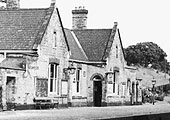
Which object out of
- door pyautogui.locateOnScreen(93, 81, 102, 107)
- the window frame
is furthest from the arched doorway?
the window frame

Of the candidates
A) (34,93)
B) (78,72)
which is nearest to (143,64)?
(78,72)

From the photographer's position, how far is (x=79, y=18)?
49562 millimetres

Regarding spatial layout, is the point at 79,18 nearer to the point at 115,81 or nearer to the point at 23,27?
the point at 115,81

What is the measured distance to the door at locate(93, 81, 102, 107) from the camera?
1722 inches

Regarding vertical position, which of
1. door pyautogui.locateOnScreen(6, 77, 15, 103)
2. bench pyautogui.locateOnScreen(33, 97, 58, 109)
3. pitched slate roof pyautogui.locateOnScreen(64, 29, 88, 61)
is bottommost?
bench pyautogui.locateOnScreen(33, 97, 58, 109)

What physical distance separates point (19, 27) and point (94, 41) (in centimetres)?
1066

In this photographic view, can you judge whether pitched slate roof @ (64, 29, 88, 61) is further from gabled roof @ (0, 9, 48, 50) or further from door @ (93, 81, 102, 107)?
gabled roof @ (0, 9, 48, 50)

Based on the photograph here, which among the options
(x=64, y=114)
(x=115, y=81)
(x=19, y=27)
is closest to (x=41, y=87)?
(x=19, y=27)

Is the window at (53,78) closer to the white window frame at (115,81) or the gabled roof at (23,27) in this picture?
the gabled roof at (23,27)

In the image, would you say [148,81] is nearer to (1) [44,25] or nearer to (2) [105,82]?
(2) [105,82]

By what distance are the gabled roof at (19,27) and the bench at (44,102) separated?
3.59m

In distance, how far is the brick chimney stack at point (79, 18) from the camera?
4894 centimetres

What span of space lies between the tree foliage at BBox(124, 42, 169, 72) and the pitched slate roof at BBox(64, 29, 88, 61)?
66837 millimetres

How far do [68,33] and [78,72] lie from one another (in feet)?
18.7
